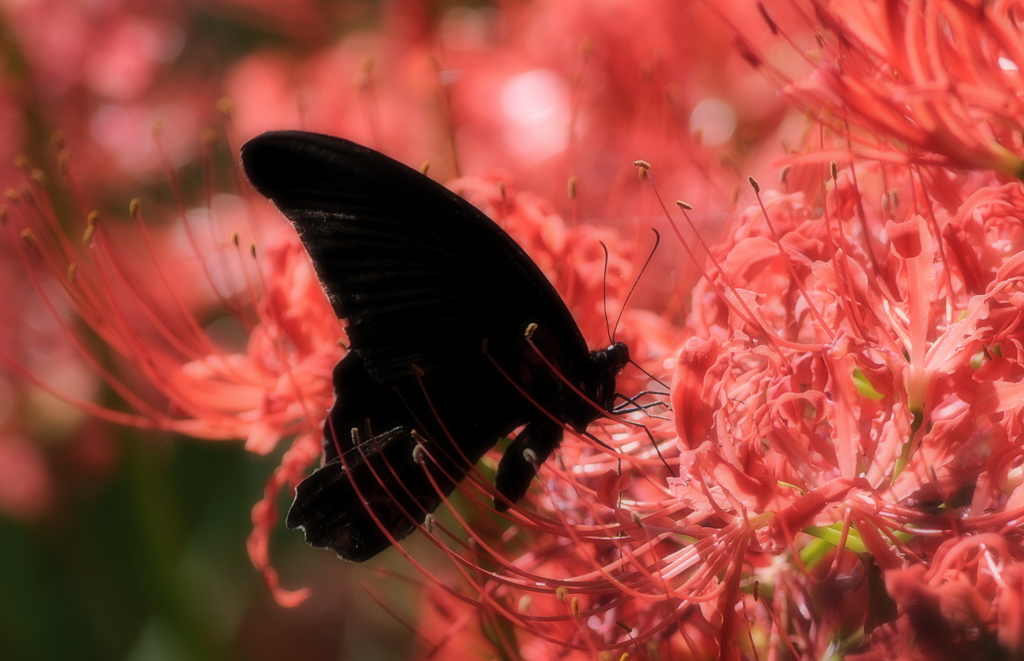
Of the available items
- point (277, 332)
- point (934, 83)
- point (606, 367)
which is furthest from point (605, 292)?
point (934, 83)

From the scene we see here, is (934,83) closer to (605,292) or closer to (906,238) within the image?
(906,238)

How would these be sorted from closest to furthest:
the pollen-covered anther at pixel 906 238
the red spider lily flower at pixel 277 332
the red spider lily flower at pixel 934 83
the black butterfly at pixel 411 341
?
the red spider lily flower at pixel 934 83, the pollen-covered anther at pixel 906 238, the black butterfly at pixel 411 341, the red spider lily flower at pixel 277 332

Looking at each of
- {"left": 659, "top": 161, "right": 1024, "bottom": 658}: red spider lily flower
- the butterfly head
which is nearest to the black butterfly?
the butterfly head

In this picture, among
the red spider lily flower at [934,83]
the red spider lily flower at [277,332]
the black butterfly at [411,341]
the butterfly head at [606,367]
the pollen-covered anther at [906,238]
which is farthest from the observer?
the red spider lily flower at [277,332]

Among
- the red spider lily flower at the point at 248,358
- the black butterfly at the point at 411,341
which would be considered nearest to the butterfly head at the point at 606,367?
the black butterfly at the point at 411,341

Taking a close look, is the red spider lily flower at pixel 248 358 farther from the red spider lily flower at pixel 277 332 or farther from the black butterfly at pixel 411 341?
the black butterfly at pixel 411 341

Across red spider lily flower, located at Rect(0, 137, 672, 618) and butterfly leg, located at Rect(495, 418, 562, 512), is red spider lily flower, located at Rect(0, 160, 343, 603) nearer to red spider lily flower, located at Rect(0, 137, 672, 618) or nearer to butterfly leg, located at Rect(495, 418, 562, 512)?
red spider lily flower, located at Rect(0, 137, 672, 618)

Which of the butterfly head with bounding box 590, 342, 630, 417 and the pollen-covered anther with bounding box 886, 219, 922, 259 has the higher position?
the pollen-covered anther with bounding box 886, 219, 922, 259
